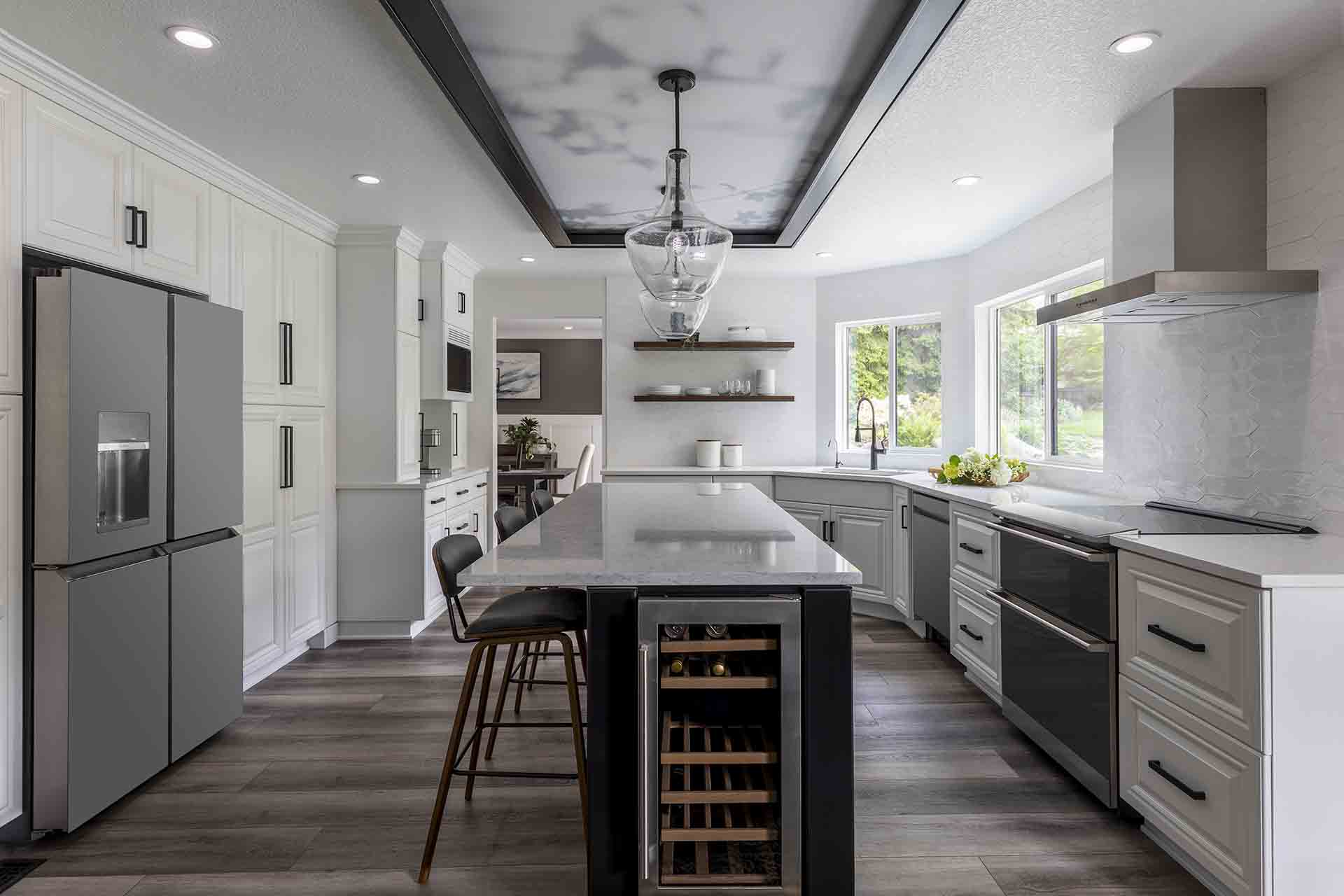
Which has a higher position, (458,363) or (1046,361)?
(458,363)

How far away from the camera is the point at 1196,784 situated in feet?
6.41

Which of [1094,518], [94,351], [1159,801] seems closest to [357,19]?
[94,351]

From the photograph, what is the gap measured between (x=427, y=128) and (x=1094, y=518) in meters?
2.81

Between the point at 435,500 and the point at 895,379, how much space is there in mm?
3326

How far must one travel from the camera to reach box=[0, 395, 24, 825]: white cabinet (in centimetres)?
219

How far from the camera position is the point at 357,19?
210cm

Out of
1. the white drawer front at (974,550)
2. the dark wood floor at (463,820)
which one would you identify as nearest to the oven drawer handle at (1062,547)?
the white drawer front at (974,550)

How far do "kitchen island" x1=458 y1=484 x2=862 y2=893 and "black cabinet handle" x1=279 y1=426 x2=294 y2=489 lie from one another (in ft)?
7.83

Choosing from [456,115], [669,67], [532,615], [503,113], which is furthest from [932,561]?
[456,115]

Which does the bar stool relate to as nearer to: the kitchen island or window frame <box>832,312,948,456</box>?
the kitchen island

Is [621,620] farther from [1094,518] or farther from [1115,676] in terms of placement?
[1094,518]

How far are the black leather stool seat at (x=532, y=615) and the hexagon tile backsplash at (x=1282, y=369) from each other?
7.56 feet

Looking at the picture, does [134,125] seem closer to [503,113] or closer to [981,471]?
[503,113]

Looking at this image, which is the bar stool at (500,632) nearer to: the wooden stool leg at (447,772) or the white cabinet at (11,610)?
the wooden stool leg at (447,772)
